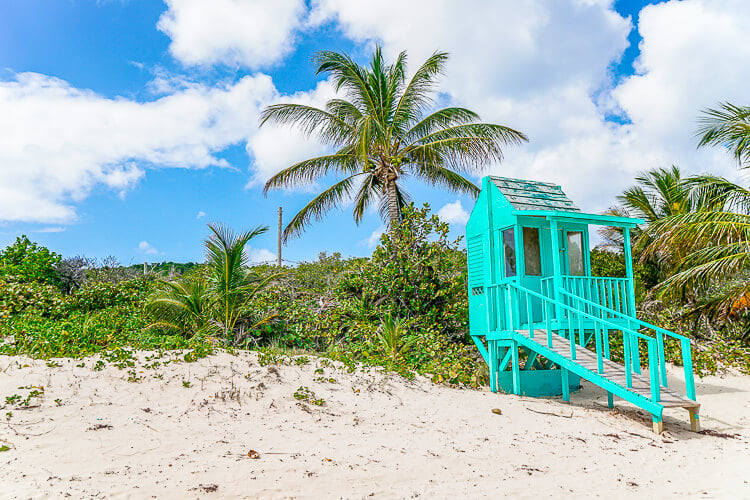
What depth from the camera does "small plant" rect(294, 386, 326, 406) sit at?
24.3 feet

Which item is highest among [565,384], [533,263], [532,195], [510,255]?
[532,195]

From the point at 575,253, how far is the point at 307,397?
6153mm

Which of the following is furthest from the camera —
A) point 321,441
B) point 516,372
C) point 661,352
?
point 516,372

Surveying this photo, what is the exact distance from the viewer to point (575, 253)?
10570 mm

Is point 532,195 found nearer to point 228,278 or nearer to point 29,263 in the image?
point 228,278

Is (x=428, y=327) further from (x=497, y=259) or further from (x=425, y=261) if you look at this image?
(x=497, y=259)

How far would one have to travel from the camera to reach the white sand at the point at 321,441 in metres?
5.05

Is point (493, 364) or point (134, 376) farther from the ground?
point (134, 376)

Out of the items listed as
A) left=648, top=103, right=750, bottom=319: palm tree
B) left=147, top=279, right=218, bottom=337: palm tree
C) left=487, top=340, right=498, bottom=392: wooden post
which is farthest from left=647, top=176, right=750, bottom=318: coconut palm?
left=147, top=279, right=218, bottom=337: palm tree

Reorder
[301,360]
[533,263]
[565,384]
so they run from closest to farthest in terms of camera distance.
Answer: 1. [301,360]
2. [565,384]
3. [533,263]

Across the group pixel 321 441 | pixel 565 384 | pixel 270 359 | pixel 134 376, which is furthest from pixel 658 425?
pixel 134 376

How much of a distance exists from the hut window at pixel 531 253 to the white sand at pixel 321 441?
103 inches

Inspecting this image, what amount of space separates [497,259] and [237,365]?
5.14 m

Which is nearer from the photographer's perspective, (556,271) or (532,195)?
(556,271)
